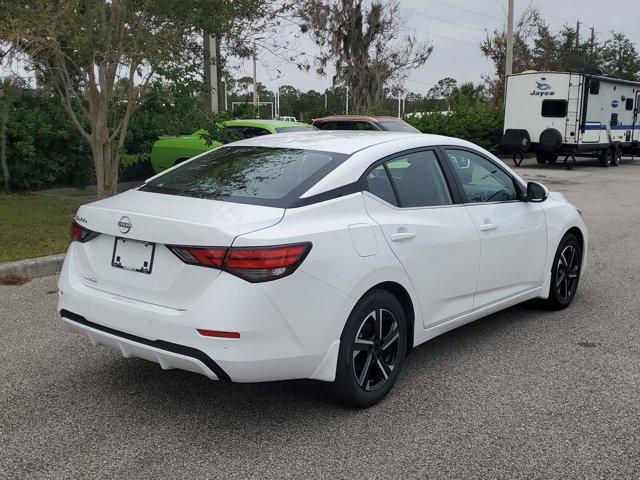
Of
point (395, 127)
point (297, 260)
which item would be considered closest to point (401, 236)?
point (297, 260)

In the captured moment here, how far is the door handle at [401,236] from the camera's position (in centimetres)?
404

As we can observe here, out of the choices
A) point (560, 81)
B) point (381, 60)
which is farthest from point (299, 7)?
point (381, 60)

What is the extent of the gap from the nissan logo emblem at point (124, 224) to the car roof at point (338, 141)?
1255 mm

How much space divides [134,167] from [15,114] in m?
3.04

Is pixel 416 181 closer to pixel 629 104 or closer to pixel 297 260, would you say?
pixel 297 260

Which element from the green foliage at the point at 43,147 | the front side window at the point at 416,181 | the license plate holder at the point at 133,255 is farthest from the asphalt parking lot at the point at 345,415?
the green foliage at the point at 43,147

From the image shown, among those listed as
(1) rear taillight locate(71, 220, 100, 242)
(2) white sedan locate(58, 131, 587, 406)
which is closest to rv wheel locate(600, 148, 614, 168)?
(2) white sedan locate(58, 131, 587, 406)

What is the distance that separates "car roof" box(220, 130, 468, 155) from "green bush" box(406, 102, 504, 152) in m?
20.0

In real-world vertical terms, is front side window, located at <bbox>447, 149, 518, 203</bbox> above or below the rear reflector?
above

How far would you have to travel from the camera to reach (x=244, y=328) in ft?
11.1

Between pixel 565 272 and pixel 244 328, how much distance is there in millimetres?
3636

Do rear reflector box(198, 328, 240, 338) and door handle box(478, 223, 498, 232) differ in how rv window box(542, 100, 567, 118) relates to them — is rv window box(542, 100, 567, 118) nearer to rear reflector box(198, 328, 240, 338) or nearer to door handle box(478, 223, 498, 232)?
door handle box(478, 223, 498, 232)

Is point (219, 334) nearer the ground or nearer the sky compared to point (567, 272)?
nearer the sky

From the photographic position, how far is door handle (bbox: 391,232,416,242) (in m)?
4.04
